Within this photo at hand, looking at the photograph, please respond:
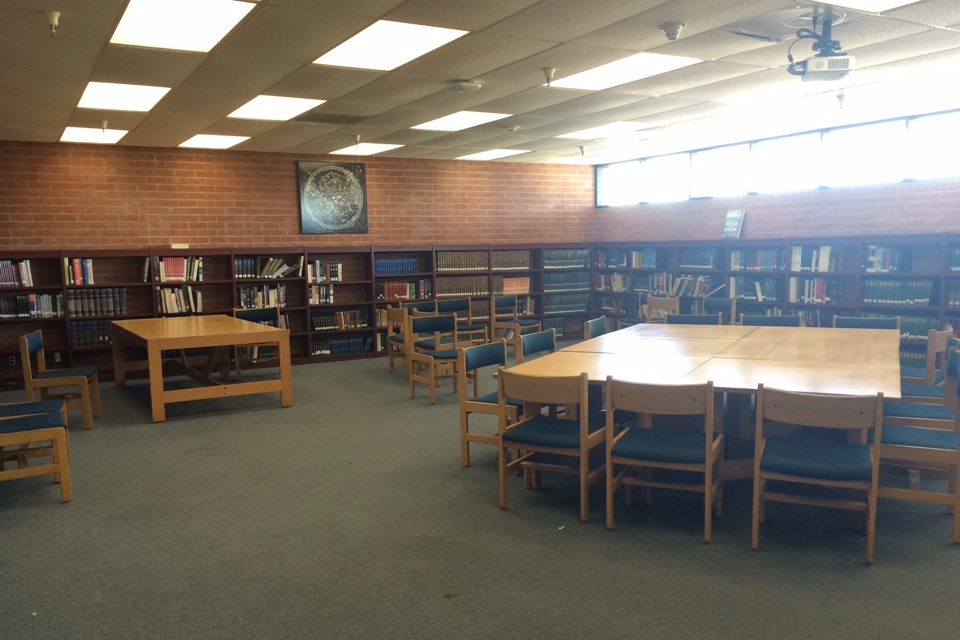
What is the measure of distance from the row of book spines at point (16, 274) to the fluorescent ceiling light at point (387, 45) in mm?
4771

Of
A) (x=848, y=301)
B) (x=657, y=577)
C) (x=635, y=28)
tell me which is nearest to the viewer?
(x=657, y=577)

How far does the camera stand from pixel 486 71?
5031mm

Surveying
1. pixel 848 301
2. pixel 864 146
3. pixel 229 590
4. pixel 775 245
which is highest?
pixel 864 146

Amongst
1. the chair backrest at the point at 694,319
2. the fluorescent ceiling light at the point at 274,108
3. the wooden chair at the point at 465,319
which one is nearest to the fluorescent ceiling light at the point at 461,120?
the fluorescent ceiling light at the point at 274,108

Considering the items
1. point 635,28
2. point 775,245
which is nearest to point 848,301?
point 775,245

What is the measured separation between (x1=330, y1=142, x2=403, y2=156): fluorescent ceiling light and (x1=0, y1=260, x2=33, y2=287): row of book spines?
11.9 ft

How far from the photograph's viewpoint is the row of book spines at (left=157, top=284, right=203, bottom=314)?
26.5 ft

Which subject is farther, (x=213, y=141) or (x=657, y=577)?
(x=213, y=141)

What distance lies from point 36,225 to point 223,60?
4511 mm

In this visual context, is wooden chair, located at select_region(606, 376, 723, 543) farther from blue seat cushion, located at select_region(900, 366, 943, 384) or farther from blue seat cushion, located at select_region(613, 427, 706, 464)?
blue seat cushion, located at select_region(900, 366, 943, 384)

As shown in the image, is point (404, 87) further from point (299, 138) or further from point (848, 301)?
point (848, 301)

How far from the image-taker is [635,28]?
161 inches

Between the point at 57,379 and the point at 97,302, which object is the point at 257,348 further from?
the point at 57,379

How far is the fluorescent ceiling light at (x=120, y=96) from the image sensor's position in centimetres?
524
